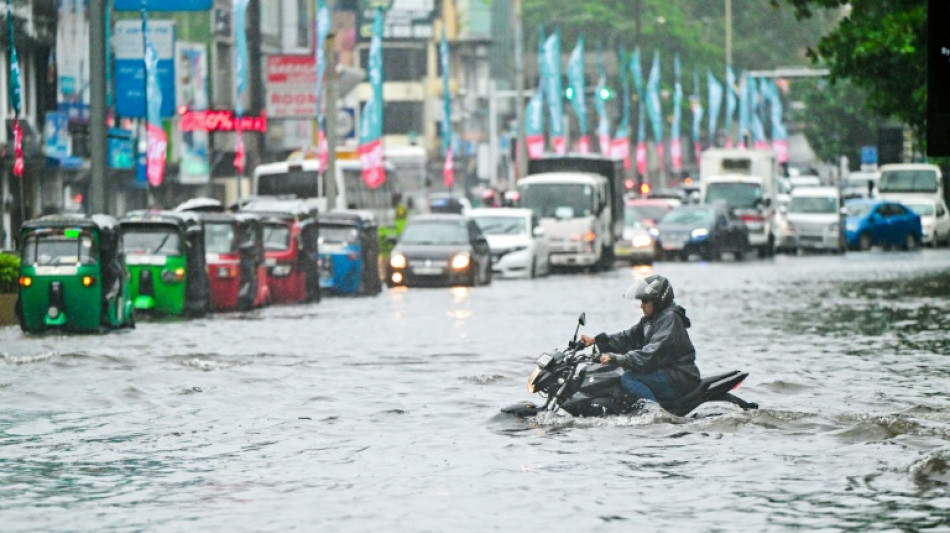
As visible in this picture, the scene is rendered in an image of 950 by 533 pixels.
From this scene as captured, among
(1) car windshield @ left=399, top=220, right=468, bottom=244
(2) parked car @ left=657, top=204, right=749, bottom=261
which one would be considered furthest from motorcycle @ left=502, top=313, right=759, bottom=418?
(2) parked car @ left=657, top=204, right=749, bottom=261

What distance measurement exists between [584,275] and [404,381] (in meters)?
27.3

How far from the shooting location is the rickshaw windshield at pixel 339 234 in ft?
128

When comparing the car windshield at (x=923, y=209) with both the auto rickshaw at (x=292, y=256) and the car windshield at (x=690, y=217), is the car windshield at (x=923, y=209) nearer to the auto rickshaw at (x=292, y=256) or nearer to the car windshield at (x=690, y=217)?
the car windshield at (x=690, y=217)

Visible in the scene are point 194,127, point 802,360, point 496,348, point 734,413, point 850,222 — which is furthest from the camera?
point 850,222

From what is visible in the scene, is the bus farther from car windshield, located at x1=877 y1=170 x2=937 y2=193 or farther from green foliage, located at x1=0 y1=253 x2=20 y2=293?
green foliage, located at x1=0 y1=253 x2=20 y2=293

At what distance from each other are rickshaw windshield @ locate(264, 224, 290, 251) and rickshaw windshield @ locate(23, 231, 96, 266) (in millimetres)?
8841

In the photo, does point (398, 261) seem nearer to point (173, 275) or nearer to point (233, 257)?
point (233, 257)

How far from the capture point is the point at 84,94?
51.6m

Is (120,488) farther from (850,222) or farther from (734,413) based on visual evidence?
(850,222)

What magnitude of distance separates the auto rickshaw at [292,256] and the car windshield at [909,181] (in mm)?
37198

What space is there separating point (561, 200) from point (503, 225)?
4.48 meters

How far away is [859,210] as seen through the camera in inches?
2483

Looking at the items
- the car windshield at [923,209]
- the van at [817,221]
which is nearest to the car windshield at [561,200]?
the van at [817,221]

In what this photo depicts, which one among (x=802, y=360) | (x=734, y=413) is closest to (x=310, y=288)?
(x=802, y=360)
